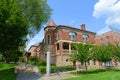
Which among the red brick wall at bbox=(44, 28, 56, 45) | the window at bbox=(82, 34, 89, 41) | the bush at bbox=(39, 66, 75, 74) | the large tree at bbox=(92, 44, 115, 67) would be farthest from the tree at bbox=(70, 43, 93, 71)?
the window at bbox=(82, 34, 89, 41)

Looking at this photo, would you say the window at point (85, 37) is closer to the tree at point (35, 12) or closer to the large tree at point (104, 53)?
the large tree at point (104, 53)

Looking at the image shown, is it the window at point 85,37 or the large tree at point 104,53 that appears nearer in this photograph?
the large tree at point 104,53

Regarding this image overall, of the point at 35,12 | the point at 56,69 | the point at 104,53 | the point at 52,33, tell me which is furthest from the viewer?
the point at 52,33

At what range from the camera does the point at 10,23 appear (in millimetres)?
23656

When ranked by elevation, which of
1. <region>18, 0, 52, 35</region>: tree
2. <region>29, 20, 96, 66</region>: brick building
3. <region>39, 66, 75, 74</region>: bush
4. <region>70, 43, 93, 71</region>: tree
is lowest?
<region>39, 66, 75, 74</region>: bush

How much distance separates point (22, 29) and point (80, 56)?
1143 centimetres

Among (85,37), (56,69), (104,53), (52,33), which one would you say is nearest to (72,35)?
(85,37)

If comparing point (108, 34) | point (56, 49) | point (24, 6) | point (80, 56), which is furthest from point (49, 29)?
point (108, 34)

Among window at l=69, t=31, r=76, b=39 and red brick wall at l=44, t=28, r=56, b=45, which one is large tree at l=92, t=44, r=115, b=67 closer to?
window at l=69, t=31, r=76, b=39

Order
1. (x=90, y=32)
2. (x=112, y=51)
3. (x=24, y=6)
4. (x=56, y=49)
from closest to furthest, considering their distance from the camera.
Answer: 1. (x=24, y=6)
2. (x=112, y=51)
3. (x=56, y=49)
4. (x=90, y=32)

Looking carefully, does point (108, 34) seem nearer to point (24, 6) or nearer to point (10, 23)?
point (24, 6)

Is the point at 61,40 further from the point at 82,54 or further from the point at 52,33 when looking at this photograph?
the point at 82,54

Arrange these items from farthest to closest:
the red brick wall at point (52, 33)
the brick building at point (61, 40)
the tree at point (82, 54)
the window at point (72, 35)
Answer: the red brick wall at point (52, 33)
the window at point (72, 35)
the brick building at point (61, 40)
the tree at point (82, 54)

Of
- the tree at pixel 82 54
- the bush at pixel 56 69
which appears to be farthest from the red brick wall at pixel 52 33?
the tree at pixel 82 54
